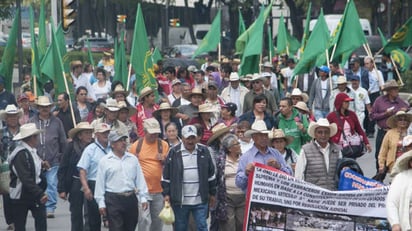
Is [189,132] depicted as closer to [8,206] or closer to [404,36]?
[8,206]

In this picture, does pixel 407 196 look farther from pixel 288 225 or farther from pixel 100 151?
pixel 100 151

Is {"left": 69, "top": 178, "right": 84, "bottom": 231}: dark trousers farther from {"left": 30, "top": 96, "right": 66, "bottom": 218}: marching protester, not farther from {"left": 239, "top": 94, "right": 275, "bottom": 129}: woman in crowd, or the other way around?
{"left": 239, "top": 94, "right": 275, "bottom": 129}: woman in crowd

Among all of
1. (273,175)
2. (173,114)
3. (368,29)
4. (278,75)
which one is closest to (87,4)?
(368,29)

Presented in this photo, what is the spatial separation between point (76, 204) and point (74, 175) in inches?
12.0

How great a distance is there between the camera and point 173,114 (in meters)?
15.6

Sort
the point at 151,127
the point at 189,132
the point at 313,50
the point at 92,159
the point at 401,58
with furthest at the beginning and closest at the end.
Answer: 1. the point at 401,58
2. the point at 313,50
3. the point at 151,127
4. the point at 92,159
5. the point at 189,132

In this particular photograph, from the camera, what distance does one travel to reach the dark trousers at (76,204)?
13.6 m

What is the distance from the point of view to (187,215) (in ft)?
41.1

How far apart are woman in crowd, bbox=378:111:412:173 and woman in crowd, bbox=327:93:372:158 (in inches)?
28.5

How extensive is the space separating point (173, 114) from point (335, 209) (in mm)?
5037

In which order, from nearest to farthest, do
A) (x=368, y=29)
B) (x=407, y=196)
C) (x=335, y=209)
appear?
(x=407, y=196), (x=335, y=209), (x=368, y=29)

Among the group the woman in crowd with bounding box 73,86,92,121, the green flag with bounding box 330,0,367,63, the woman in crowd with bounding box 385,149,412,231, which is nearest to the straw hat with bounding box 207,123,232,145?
the woman in crowd with bounding box 385,149,412,231

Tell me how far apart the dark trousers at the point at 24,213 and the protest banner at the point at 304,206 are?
2.67m

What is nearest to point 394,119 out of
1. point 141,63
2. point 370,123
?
point 141,63
